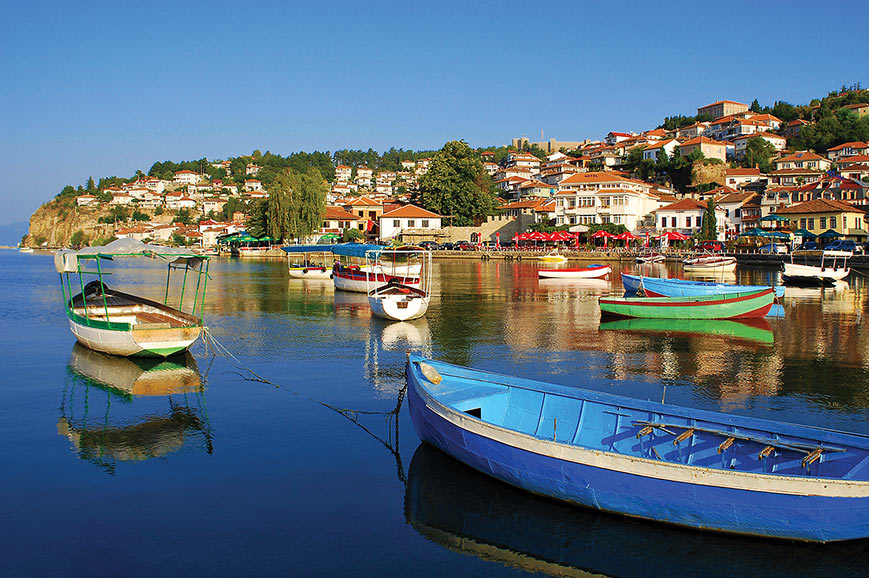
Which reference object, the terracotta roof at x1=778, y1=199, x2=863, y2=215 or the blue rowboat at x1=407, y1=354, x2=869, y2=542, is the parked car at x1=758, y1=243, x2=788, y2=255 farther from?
the blue rowboat at x1=407, y1=354, x2=869, y2=542

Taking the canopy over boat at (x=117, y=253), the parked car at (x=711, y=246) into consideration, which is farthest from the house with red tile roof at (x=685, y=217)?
the canopy over boat at (x=117, y=253)

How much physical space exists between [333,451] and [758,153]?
105 meters

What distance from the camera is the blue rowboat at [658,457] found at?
7352 millimetres

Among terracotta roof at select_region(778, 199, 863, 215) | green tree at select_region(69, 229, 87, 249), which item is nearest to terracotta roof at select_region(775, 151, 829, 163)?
terracotta roof at select_region(778, 199, 863, 215)

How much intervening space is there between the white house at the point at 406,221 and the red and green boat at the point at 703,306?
56836mm

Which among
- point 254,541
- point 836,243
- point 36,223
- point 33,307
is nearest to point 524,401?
point 254,541

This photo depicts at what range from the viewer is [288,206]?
7988 cm

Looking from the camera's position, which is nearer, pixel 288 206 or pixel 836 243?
pixel 836 243

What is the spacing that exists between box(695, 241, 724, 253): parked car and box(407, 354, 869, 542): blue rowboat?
6272 cm

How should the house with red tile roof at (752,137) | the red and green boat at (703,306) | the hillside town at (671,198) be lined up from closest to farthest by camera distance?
the red and green boat at (703,306), the hillside town at (671,198), the house with red tile roof at (752,137)

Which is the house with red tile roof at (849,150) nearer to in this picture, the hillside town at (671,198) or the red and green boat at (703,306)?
the hillside town at (671,198)

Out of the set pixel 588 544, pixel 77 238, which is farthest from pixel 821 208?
pixel 77 238

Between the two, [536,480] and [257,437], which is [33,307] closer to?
[257,437]

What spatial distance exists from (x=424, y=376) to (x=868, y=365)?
13.9 meters
